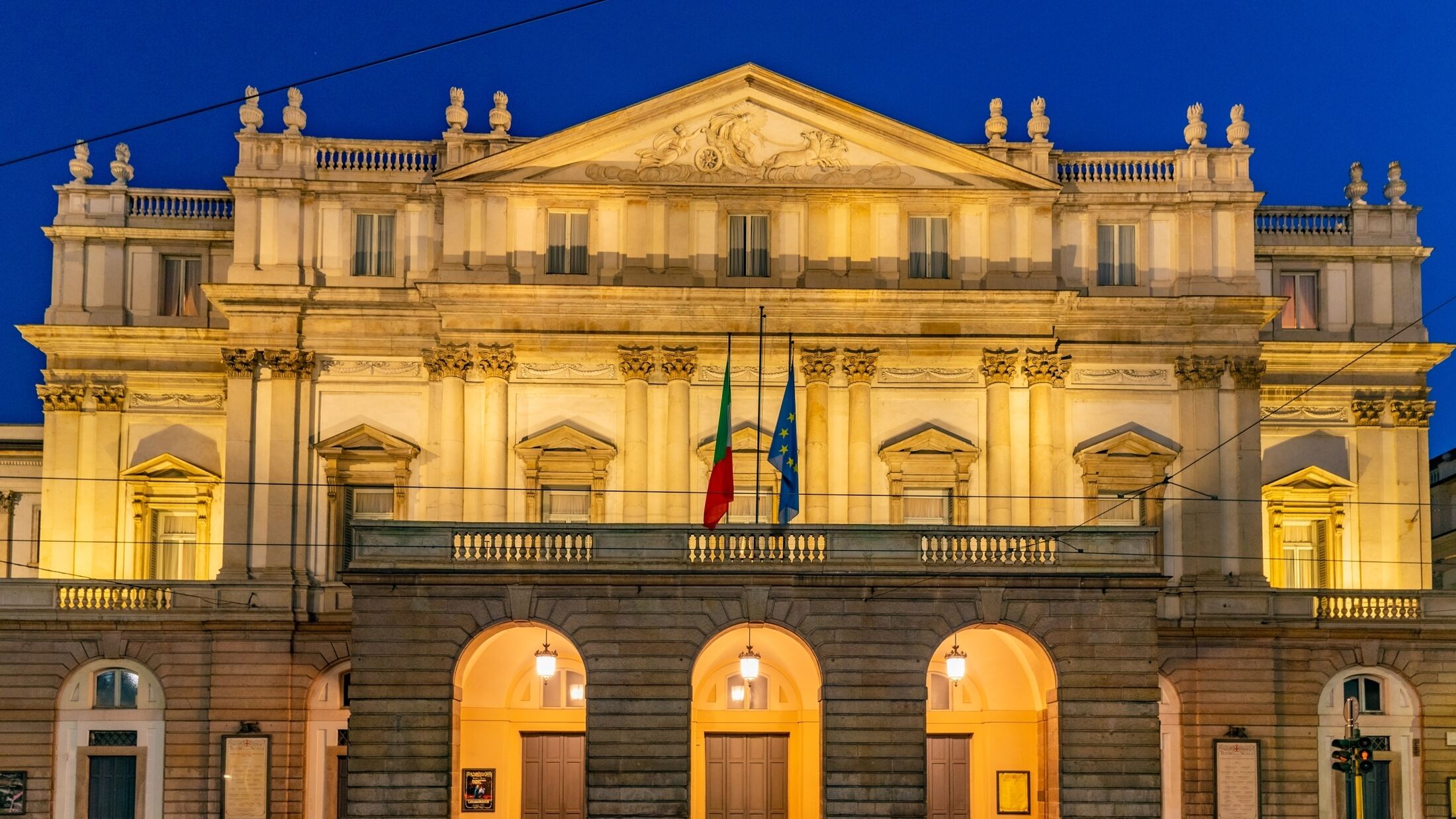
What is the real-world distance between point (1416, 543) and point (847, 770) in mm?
16795

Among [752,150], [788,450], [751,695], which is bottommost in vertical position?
[751,695]

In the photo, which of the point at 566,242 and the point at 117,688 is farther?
the point at 566,242

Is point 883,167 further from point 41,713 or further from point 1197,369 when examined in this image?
point 41,713

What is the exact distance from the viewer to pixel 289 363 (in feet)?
132

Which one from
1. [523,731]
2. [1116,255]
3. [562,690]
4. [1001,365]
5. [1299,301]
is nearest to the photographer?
[523,731]

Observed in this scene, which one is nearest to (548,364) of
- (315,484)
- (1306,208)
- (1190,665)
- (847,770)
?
(315,484)

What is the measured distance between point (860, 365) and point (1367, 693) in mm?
12844

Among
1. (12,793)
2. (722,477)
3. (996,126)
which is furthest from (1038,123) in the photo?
(12,793)

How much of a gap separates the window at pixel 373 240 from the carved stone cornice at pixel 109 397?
240 inches

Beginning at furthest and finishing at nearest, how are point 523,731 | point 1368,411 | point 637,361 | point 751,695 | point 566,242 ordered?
point 1368,411
point 566,242
point 637,361
point 751,695
point 523,731

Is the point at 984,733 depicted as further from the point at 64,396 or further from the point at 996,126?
the point at 64,396

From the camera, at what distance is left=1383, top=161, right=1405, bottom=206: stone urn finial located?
44.1 metres

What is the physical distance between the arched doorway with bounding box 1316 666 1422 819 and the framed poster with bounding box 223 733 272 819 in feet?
71.6

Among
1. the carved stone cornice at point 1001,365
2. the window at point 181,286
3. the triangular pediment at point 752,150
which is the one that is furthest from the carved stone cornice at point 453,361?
the carved stone cornice at point 1001,365
